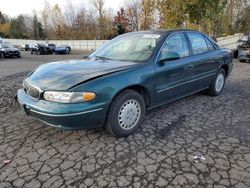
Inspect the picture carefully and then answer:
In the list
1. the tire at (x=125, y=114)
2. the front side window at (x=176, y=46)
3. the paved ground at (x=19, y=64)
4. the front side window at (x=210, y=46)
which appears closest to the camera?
the tire at (x=125, y=114)

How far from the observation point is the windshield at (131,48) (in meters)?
3.99

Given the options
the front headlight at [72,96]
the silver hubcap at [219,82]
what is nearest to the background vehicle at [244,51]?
the silver hubcap at [219,82]

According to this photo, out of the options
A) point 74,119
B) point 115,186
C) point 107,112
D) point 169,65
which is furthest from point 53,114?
point 169,65

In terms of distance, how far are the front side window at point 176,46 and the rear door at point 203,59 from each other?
0.22 metres

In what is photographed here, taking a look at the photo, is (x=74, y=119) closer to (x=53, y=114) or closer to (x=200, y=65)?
(x=53, y=114)

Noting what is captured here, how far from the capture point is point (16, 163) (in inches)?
117

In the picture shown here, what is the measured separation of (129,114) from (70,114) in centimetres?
94

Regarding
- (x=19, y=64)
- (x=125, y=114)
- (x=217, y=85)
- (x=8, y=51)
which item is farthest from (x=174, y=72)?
(x=8, y=51)

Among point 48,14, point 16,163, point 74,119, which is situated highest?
point 48,14

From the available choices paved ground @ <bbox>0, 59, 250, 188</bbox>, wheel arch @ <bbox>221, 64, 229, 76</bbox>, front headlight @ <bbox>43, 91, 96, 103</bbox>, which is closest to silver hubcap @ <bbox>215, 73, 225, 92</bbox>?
wheel arch @ <bbox>221, 64, 229, 76</bbox>

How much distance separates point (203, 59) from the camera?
4.93 metres

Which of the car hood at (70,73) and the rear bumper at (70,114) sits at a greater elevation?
the car hood at (70,73)

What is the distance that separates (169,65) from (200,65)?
42.5 inches

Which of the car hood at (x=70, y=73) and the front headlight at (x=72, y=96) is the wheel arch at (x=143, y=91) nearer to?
the car hood at (x=70, y=73)
